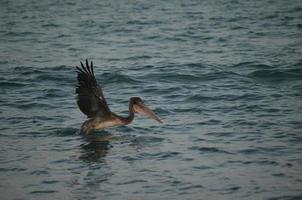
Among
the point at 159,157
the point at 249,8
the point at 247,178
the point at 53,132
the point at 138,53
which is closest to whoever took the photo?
the point at 247,178

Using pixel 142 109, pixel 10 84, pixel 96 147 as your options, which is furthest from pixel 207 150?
pixel 10 84

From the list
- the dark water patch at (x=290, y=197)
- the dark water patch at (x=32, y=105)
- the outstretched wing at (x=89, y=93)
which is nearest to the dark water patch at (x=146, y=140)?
the outstretched wing at (x=89, y=93)

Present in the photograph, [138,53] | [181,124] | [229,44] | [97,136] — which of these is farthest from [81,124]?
[229,44]

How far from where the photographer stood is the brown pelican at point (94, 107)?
37.9 ft

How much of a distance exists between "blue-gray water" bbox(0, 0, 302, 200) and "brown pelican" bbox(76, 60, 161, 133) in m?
0.24

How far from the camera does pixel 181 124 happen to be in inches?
475

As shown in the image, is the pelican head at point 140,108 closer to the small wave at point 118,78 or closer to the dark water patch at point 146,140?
the dark water patch at point 146,140

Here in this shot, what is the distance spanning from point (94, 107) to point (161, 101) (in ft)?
8.26

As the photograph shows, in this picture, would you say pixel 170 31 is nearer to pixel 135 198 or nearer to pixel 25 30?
pixel 25 30

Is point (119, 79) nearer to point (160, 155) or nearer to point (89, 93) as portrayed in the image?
point (89, 93)

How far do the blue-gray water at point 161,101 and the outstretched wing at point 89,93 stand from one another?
52 cm

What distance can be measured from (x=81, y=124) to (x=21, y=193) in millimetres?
3839

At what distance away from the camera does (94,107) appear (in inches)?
468

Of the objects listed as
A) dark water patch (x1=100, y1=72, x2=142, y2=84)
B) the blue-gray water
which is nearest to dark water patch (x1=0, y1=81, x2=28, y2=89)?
the blue-gray water
